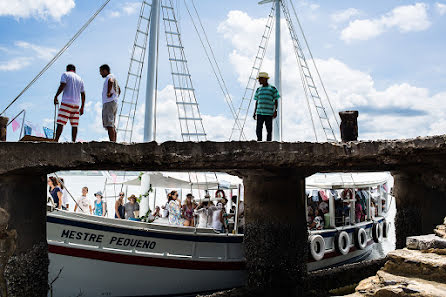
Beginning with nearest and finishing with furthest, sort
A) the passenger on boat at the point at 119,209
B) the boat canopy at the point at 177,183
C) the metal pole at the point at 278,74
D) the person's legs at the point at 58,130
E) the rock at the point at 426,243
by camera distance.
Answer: the rock at the point at 426,243, the person's legs at the point at 58,130, the boat canopy at the point at 177,183, the passenger on boat at the point at 119,209, the metal pole at the point at 278,74

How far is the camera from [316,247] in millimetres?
12289

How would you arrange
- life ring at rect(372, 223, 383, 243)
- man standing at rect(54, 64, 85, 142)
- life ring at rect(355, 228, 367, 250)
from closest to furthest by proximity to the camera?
man standing at rect(54, 64, 85, 142)
life ring at rect(355, 228, 367, 250)
life ring at rect(372, 223, 383, 243)

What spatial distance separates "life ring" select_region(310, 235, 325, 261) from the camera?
12.0 meters

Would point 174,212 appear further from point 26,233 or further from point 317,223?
point 26,233

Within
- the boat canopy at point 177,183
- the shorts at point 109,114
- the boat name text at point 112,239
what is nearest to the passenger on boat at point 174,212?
the boat canopy at point 177,183

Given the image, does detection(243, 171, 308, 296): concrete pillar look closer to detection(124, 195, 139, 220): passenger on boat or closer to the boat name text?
the boat name text

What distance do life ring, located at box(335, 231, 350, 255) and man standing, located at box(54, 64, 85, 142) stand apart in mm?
9108

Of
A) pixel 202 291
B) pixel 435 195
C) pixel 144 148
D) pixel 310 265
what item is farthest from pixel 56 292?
pixel 435 195

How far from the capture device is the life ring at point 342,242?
1344 cm

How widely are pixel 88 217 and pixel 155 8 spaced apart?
26.1 ft

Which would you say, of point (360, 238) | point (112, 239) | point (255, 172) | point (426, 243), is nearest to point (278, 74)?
point (360, 238)

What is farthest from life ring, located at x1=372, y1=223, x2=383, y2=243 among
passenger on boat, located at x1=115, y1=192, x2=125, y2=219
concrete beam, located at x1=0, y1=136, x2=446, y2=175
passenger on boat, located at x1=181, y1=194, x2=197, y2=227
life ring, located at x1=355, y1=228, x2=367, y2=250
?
passenger on boat, located at x1=115, y1=192, x2=125, y2=219

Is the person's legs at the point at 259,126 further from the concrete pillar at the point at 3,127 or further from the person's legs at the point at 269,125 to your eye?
the concrete pillar at the point at 3,127

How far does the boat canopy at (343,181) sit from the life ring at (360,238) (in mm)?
1576
